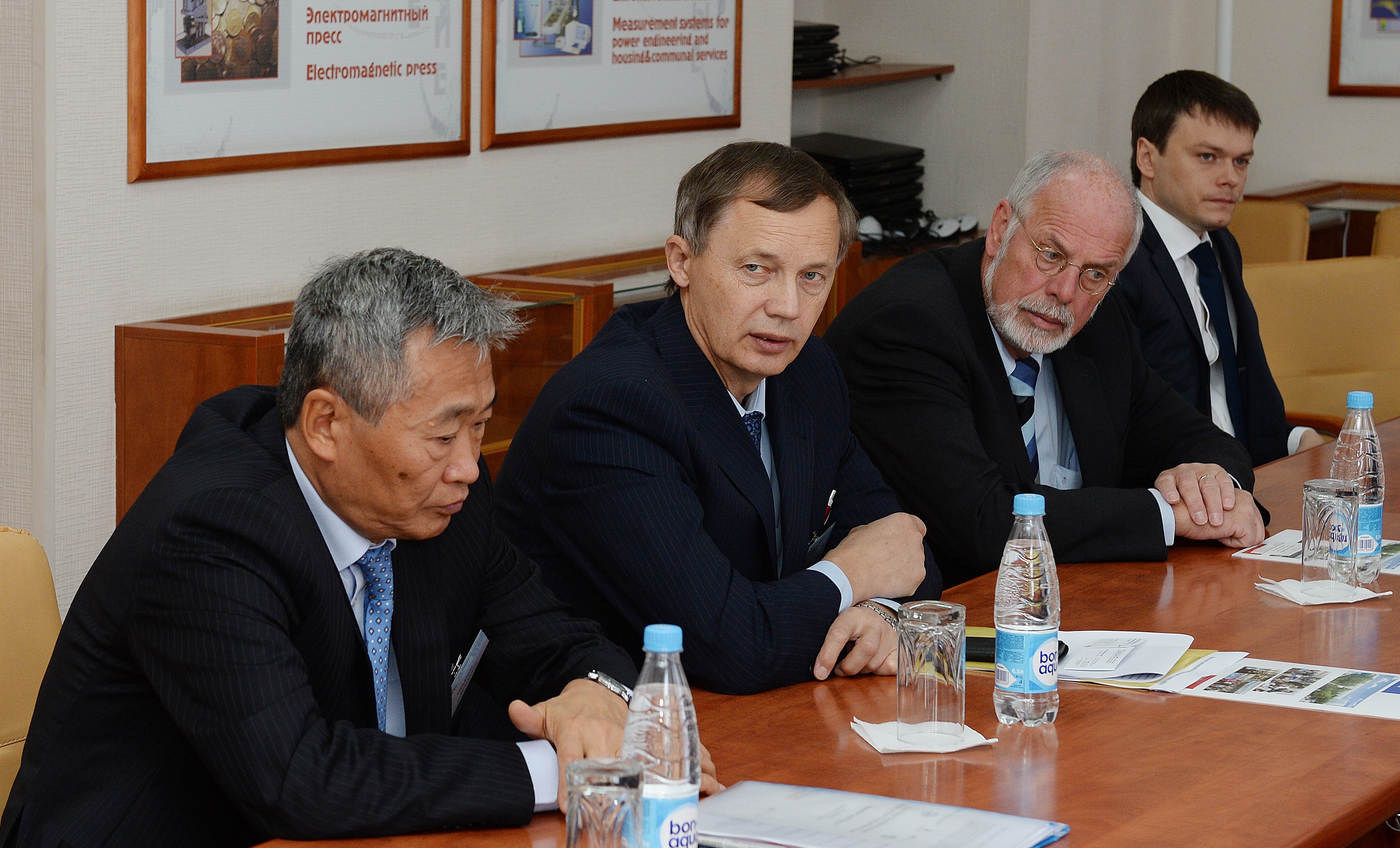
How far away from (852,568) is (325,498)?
0.80 m

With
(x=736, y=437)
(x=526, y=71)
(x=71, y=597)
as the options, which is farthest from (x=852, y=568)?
(x=526, y=71)

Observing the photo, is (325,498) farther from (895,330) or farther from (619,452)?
(895,330)

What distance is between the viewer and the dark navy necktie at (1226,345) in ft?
13.2

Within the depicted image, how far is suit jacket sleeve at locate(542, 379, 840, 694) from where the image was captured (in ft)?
6.63

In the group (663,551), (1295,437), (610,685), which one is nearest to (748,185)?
(663,551)

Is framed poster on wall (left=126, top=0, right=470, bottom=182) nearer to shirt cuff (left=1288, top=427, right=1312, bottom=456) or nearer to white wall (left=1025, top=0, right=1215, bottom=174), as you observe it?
shirt cuff (left=1288, top=427, right=1312, bottom=456)

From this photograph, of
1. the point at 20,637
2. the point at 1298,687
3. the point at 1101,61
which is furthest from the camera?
the point at 1101,61

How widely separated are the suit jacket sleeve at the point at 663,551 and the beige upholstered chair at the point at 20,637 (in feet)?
2.22

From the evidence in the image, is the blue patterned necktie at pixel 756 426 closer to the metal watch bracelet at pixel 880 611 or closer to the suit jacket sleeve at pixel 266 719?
the metal watch bracelet at pixel 880 611

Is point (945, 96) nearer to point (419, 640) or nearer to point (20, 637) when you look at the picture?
point (419, 640)

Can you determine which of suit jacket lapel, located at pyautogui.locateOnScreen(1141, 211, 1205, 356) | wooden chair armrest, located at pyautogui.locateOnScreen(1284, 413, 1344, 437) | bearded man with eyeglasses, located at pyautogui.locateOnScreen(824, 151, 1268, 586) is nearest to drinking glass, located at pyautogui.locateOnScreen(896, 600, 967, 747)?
bearded man with eyeglasses, located at pyautogui.locateOnScreen(824, 151, 1268, 586)

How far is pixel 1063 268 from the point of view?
9.57 feet

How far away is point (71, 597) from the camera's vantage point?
3.12 meters

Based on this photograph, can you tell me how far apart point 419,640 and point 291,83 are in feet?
6.09
